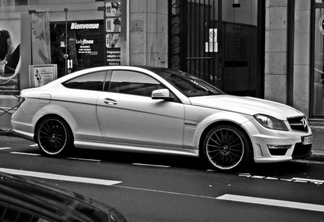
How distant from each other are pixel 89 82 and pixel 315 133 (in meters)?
5.76

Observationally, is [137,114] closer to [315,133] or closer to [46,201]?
[315,133]

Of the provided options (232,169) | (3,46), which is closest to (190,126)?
(232,169)

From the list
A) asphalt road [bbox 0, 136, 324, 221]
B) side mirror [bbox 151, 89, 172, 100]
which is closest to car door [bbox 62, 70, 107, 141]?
asphalt road [bbox 0, 136, 324, 221]

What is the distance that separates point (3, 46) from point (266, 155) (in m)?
12.2

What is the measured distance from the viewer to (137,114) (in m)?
9.60

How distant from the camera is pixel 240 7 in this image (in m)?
16.1

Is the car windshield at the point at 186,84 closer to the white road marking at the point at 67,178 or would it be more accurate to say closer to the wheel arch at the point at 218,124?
the wheel arch at the point at 218,124

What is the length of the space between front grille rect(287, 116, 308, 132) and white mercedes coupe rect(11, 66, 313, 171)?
0.6 inches

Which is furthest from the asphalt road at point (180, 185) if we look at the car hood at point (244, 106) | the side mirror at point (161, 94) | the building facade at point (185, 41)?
the building facade at point (185, 41)

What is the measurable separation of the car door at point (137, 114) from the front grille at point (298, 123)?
1.62 meters

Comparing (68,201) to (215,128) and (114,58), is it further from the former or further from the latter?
(114,58)

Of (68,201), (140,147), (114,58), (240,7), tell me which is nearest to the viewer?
(68,201)

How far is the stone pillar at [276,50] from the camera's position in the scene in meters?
15.0

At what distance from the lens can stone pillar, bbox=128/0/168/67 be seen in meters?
16.8
